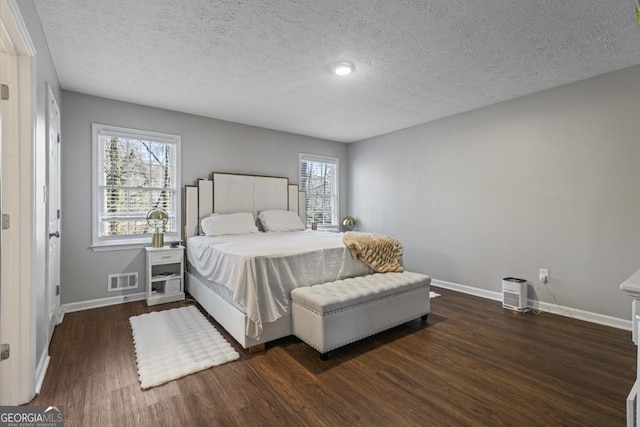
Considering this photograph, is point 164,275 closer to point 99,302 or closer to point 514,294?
point 99,302

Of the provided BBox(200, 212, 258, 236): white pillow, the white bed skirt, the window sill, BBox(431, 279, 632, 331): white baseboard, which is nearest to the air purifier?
BBox(431, 279, 632, 331): white baseboard

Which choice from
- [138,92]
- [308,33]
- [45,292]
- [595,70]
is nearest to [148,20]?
[308,33]

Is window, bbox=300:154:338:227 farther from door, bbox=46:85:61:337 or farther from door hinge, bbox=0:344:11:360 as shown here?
door hinge, bbox=0:344:11:360

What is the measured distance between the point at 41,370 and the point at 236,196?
2.93 metres

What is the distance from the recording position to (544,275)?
11.2 ft

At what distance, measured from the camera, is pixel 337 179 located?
606 cm

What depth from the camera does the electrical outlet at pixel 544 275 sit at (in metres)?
3.41

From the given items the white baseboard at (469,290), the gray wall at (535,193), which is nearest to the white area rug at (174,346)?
the white baseboard at (469,290)

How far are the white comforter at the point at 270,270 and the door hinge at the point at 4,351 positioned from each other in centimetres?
134

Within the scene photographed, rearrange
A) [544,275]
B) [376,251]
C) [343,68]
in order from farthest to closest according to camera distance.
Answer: [544,275]
[376,251]
[343,68]

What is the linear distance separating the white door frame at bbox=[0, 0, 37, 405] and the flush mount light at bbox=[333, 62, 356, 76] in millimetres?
2198

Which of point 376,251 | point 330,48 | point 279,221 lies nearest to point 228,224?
point 279,221

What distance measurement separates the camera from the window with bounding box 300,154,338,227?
563 centimetres

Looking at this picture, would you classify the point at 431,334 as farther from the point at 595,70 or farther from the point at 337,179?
the point at 337,179
